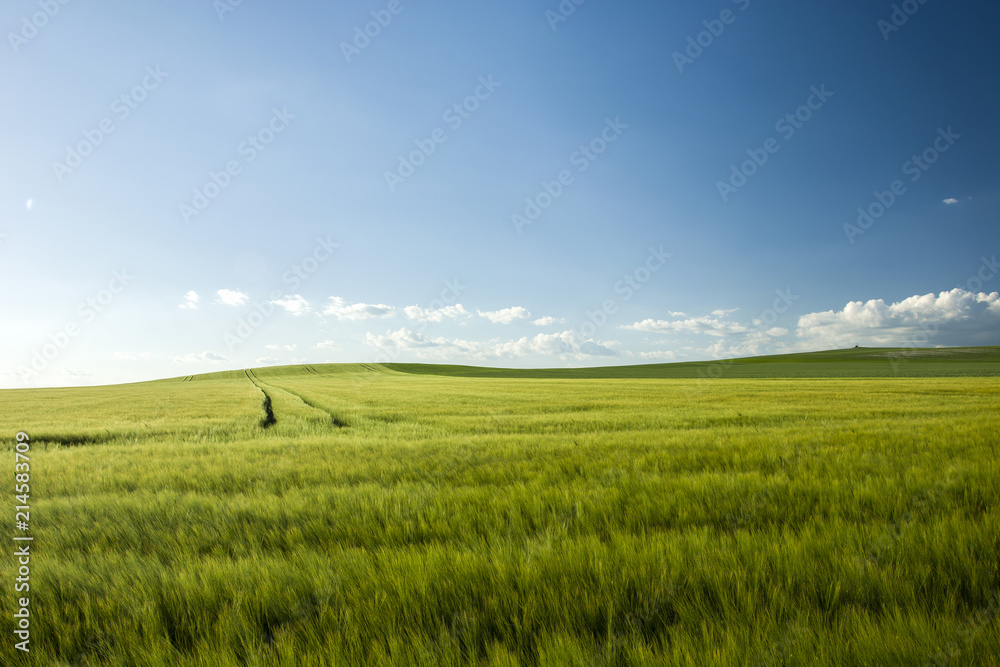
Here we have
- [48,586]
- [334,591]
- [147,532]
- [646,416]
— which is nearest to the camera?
[334,591]

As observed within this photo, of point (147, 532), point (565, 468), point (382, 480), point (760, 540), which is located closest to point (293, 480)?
point (382, 480)

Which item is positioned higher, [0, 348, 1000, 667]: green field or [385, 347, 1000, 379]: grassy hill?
[0, 348, 1000, 667]: green field

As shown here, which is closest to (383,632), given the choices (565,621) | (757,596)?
(565,621)

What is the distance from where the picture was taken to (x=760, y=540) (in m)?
2.65

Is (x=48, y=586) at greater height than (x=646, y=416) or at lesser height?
greater

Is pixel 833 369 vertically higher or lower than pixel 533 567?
lower

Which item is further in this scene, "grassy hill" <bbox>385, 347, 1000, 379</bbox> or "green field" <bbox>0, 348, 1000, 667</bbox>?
"grassy hill" <bbox>385, 347, 1000, 379</bbox>

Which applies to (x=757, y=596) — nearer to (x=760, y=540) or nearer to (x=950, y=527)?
(x=760, y=540)

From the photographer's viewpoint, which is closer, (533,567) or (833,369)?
(533,567)

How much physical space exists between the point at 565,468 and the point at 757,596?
332cm

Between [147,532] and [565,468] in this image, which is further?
[565,468]

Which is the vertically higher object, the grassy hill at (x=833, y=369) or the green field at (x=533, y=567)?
the green field at (x=533, y=567)

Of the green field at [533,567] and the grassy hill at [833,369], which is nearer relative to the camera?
the green field at [533,567]

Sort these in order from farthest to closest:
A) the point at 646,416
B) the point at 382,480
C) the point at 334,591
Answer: the point at 646,416 → the point at 382,480 → the point at 334,591
